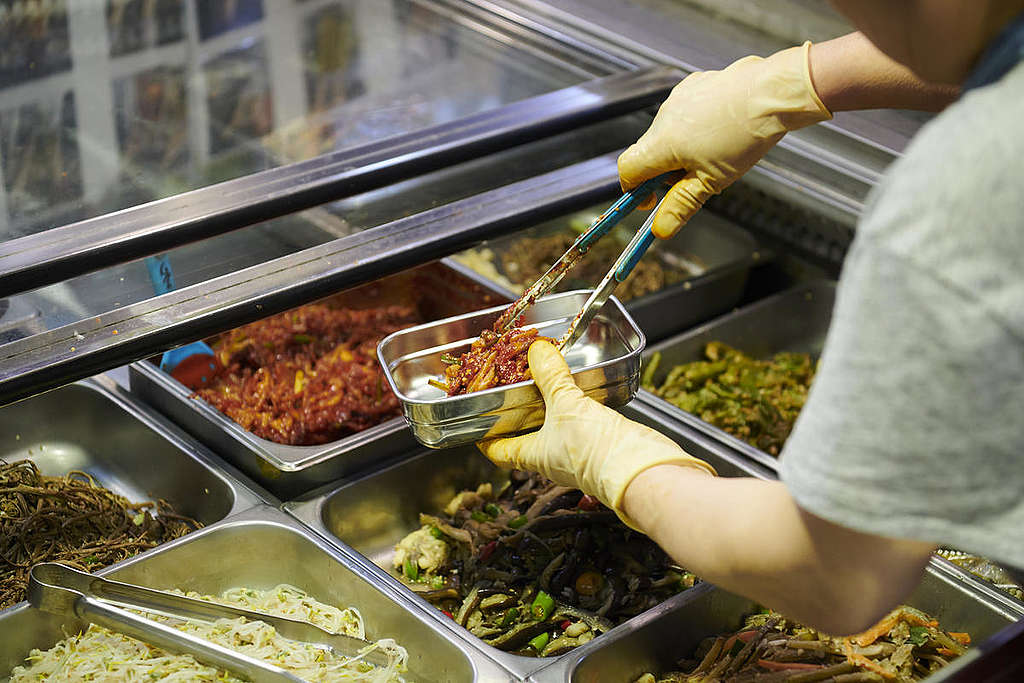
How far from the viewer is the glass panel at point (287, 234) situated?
2.20 m

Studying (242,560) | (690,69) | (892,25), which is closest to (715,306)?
(690,69)

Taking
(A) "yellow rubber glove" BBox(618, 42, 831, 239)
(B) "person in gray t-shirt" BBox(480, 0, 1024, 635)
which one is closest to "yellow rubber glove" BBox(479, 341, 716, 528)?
(B) "person in gray t-shirt" BBox(480, 0, 1024, 635)

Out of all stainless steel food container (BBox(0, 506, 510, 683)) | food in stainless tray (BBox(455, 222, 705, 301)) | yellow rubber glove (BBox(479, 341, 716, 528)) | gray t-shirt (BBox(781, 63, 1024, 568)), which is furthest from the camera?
food in stainless tray (BBox(455, 222, 705, 301))

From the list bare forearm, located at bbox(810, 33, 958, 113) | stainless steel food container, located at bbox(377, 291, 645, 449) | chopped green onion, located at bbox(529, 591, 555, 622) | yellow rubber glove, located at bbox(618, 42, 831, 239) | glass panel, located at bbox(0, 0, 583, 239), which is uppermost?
bare forearm, located at bbox(810, 33, 958, 113)

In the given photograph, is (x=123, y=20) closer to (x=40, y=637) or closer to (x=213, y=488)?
(x=213, y=488)

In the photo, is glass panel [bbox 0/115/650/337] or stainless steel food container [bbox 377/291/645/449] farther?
glass panel [bbox 0/115/650/337]

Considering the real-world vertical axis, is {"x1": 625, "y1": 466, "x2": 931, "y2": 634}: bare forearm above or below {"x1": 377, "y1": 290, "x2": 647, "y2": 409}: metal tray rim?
above

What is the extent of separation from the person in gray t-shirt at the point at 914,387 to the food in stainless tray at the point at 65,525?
161 centimetres

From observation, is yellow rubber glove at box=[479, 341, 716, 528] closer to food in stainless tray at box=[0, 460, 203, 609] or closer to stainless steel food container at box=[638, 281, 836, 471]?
food in stainless tray at box=[0, 460, 203, 609]

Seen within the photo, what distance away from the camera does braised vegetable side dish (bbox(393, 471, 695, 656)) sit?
254cm

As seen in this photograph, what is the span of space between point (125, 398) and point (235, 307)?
886 mm

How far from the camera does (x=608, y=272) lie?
2148 mm

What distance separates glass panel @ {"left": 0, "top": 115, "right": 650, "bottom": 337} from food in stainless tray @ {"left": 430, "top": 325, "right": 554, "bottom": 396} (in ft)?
1.80

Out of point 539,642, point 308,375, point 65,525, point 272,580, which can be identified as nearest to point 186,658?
point 272,580
